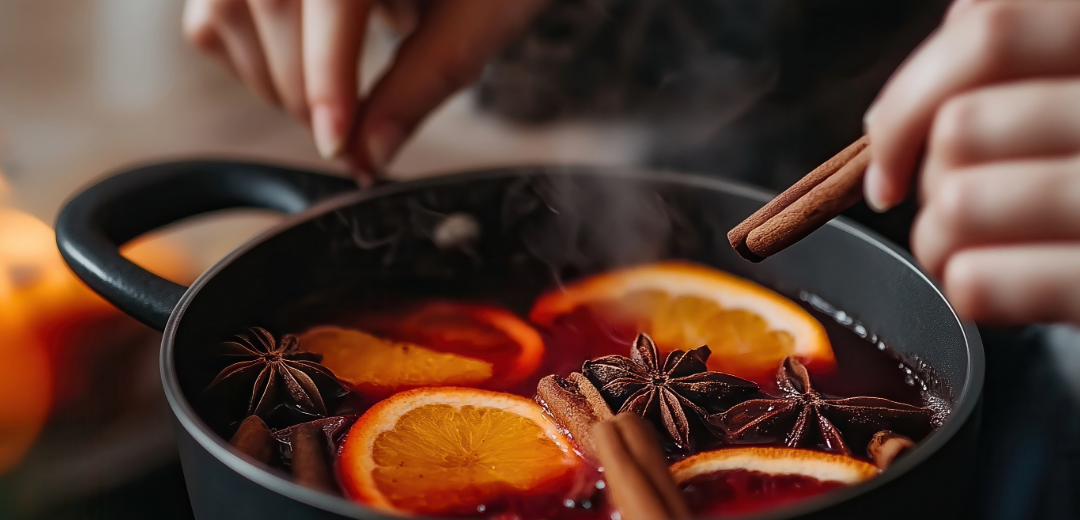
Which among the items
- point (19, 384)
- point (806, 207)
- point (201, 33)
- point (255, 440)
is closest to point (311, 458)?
point (255, 440)

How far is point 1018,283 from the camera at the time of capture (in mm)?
624

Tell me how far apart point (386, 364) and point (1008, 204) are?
676 millimetres

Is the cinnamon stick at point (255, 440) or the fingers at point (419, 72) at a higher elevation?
the fingers at point (419, 72)

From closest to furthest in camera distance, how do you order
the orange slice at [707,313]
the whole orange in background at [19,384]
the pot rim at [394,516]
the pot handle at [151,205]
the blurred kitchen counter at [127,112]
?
the pot rim at [394,516] < the pot handle at [151,205] < the orange slice at [707,313] < the whole orange in background at [19,384] < the blurred kitchen counter at [127,112]

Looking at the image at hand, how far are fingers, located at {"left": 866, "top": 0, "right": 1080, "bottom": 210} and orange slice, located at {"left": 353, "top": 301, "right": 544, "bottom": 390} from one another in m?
0.49

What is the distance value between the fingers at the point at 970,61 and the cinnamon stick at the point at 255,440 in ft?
2.02

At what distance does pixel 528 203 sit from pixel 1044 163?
75 centimetres

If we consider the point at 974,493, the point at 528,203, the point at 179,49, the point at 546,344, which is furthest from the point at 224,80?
the point at 974,493

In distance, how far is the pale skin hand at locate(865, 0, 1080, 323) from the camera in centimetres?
60

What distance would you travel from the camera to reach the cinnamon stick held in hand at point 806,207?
743 millimetres

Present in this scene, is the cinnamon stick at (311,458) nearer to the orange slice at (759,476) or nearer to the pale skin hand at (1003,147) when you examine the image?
the orange slice at (759,476)

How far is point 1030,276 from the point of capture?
2.03 ft

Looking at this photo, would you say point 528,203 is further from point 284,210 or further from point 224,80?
point 224,80

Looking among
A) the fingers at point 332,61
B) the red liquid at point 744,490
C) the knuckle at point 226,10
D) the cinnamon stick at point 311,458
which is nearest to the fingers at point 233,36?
the knuckle at point 226,10
